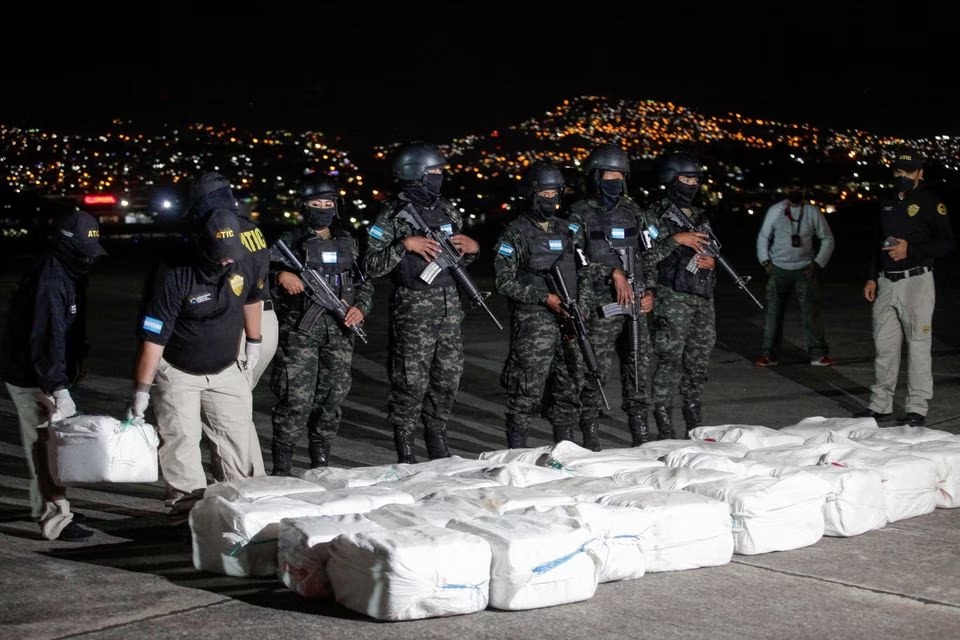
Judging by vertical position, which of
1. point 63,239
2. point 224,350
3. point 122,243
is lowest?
point 122,243

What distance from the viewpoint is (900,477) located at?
21.5 ft

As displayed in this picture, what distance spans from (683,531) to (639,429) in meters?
3.33

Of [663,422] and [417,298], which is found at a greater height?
[417,298]

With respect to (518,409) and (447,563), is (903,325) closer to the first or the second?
(518,409)

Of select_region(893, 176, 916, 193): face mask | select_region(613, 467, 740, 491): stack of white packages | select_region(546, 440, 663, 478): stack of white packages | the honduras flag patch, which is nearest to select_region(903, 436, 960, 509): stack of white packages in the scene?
select_region(613, 467, 740, 491): stack of white packages

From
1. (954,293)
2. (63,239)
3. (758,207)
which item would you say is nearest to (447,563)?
(63,239)

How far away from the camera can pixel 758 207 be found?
170 ft

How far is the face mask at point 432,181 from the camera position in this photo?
26.9 feet

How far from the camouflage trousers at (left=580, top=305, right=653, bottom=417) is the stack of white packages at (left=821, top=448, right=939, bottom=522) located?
2.26m

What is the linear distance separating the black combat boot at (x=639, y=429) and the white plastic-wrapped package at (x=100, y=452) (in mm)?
4129

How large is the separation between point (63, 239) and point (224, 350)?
39.0 inches

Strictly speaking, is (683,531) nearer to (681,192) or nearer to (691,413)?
(691,413)

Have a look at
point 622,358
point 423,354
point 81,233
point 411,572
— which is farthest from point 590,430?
point 411,572

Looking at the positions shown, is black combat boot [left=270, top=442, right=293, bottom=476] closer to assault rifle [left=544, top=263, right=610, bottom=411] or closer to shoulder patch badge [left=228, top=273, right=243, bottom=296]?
shoulder patch badge [left=228, top=273, right=243, bottom=296]
